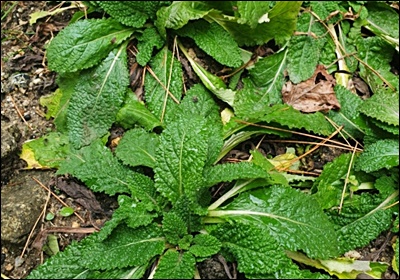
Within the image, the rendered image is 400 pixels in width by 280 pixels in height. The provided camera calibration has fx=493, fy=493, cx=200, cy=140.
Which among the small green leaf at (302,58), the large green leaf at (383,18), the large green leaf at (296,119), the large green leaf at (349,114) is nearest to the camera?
the large green leaf at (296,119)

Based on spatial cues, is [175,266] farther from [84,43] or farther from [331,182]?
[84,43]

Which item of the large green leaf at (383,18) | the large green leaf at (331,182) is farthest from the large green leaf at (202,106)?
the large green leaf at (383,18)

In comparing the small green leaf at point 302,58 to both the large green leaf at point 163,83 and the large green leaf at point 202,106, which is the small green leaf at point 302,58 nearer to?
the large green leaf at point 202,106

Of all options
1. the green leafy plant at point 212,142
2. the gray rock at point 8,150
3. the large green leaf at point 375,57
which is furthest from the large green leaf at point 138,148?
the large green leaf at point 375,57

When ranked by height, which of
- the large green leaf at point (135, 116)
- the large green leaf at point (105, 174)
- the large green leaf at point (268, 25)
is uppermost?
the large green leaf at point (268, 25)

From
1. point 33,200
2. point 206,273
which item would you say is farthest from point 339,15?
point 33,200

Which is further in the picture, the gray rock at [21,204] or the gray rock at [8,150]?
the gray rock at [8,150]

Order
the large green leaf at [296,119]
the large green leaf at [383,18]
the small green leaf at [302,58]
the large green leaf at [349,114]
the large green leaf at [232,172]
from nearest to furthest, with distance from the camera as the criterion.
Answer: the large green leaf at [232,172]
the large green leaf at [296,119]
the large green leaf at [349,114]
the small green leaf at [302,58]
the large green leaf at [383,18]

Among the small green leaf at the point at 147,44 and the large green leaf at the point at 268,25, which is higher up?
the large green leaf at the point at 268,25

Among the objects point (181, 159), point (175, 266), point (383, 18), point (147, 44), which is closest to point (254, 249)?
point (175, 266)

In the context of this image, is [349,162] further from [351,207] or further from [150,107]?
[150,107]
